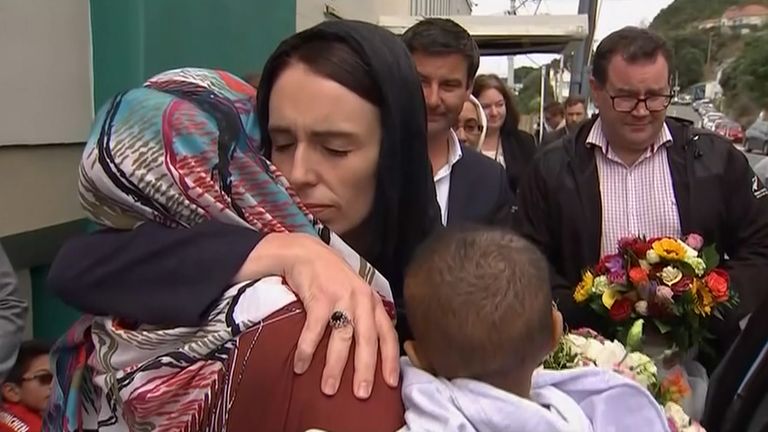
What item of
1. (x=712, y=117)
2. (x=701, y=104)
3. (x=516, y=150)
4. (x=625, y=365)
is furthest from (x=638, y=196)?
(x=701, y=104)

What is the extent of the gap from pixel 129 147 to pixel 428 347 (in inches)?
20.6

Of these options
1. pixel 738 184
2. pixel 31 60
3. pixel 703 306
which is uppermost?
pixel 31 60

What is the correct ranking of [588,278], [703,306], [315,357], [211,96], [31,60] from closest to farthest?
1. [315,357]
2. [211,96]
3. [703,306]
4. [588,278]
5. [31,60]

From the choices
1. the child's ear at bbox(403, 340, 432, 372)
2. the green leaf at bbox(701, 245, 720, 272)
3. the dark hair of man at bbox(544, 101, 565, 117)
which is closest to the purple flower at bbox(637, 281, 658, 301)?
the green leaf at bbox(701, 245, 720, 272)

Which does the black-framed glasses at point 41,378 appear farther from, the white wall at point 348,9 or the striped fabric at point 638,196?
the white wall at point 348,9

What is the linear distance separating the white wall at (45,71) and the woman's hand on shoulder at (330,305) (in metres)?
2.34

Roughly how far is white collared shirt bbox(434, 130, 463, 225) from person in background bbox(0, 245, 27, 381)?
134 cm

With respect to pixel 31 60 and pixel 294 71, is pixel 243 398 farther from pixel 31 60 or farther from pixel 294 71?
pixel 31 60

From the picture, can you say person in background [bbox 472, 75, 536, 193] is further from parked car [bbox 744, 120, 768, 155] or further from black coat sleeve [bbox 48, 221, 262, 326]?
parked car [bbox 744, 120, 768, 155]

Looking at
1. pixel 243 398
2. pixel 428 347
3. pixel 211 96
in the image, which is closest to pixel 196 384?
pixel 243 398

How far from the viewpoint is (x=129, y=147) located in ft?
4.18

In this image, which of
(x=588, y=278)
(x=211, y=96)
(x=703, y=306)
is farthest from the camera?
(x=588, y=278)

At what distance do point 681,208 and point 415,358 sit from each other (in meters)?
2.08

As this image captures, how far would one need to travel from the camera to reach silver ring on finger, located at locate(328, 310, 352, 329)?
1153mm
